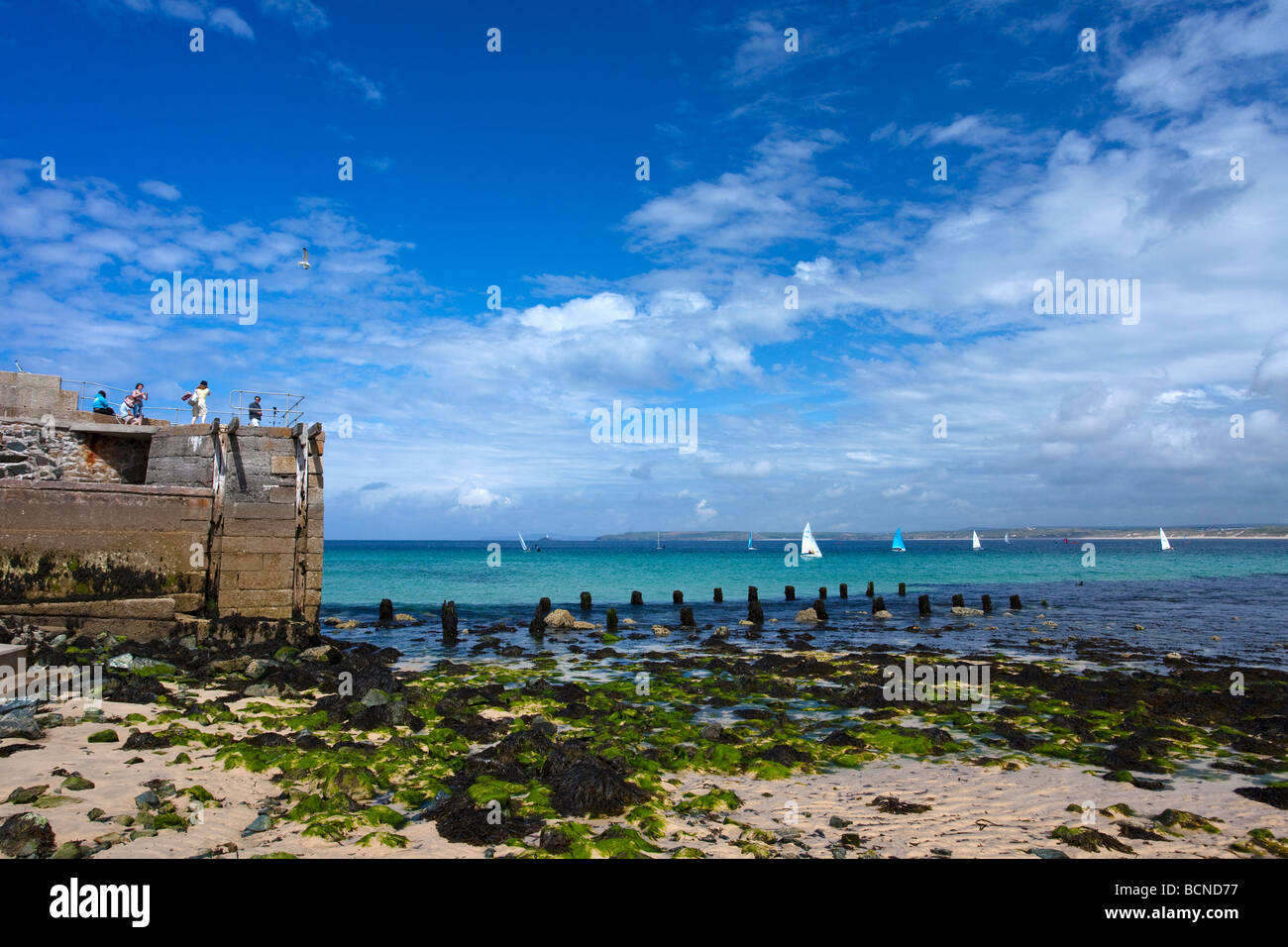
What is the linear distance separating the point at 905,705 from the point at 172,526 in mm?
19800

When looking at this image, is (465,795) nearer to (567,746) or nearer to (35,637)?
(567,746)

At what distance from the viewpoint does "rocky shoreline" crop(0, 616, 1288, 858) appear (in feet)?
25.9

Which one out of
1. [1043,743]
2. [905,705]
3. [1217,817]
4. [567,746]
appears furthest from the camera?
[905,705]

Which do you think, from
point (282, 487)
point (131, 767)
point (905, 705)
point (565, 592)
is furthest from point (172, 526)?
point (565, 592)

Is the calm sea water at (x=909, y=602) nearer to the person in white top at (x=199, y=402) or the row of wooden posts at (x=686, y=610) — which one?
the row of wooden posts at (x=686, y=610)

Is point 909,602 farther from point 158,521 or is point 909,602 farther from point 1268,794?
point 158,521

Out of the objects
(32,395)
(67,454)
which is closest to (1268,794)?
(67,454)

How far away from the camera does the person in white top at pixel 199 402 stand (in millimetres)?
21062

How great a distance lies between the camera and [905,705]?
50.9 feet

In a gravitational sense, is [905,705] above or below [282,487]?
below

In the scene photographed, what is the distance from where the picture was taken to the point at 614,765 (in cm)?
1058

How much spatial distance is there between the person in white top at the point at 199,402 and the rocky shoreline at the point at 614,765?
718 centimetres

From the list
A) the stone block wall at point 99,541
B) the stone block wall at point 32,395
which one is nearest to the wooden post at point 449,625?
the stone block wall at point 99,541

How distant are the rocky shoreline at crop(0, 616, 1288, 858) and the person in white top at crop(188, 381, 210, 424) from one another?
283 inches
